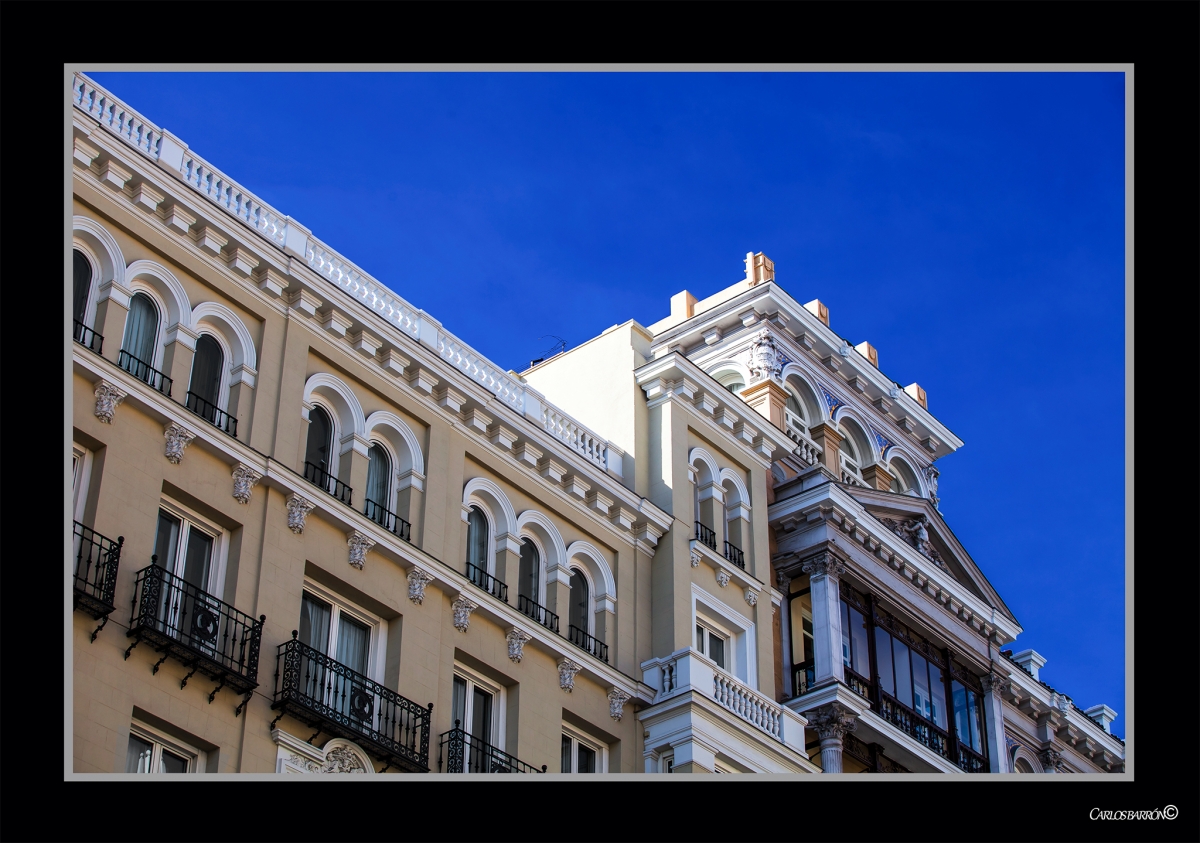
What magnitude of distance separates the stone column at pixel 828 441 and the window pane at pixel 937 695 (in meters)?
5.85

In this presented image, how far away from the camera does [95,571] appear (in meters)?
25.7

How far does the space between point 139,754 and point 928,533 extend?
73.4 ft

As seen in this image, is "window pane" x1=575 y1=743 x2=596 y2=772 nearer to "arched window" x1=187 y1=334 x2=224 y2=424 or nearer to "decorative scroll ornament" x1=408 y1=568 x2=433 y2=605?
"decorative scroll ornament" x1=408 y1=568 x2=433 y2=605

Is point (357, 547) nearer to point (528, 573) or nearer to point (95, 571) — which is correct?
point (528, 573)

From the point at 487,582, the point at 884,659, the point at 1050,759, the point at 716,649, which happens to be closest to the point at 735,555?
the point at 716,649

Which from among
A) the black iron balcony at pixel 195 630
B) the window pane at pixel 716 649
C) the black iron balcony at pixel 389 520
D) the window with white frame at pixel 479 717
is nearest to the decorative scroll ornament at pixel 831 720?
the window pane at pixel 716 649

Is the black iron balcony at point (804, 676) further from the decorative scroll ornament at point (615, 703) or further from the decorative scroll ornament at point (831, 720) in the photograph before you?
the decorative scroll ornament at point (615, 703)

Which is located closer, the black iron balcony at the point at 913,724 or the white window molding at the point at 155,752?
the white window molding at the point at 155,752

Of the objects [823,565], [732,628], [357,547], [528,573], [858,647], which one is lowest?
[357,547]

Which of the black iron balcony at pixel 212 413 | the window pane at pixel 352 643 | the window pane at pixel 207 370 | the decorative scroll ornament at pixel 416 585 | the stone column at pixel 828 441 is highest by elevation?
the stone column at pixel 828 441

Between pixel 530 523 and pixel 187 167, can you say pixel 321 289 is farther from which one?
pixel 530 523

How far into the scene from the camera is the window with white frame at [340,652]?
2847cm
